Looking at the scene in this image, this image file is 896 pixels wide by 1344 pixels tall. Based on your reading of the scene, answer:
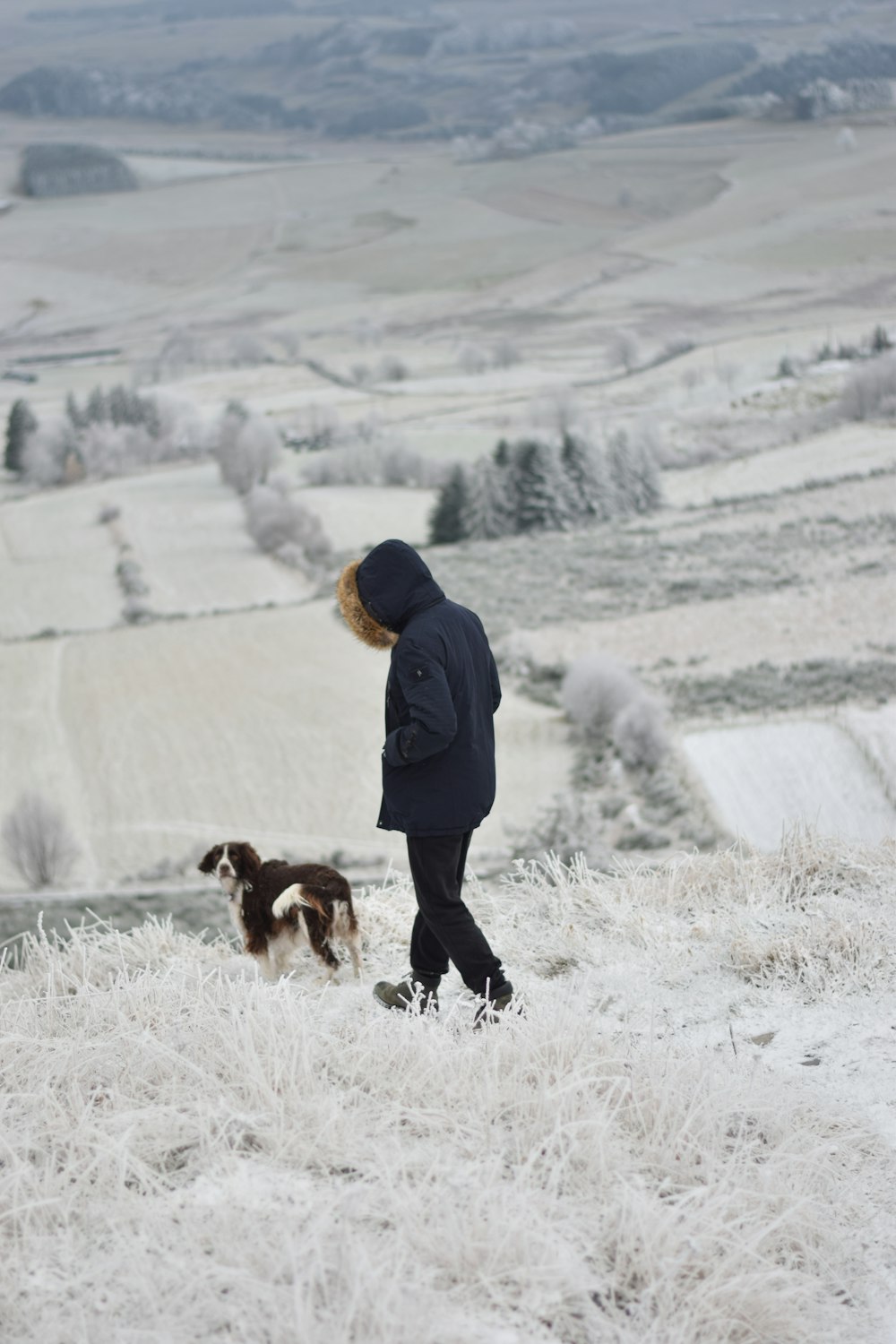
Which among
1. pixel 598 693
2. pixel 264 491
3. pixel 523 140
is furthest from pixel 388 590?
pixel 523 140

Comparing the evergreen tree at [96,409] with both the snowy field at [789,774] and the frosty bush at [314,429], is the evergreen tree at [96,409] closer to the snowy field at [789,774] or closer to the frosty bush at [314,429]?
the frosty bush at [314,429]

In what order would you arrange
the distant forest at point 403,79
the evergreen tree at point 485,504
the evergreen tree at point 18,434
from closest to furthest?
the evergreen tree at point 485,504
the evergreen tree at point 18,434
the distant forest at point 403,79

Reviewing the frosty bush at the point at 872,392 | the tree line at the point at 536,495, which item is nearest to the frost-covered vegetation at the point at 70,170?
the tree line at the point at 536,495

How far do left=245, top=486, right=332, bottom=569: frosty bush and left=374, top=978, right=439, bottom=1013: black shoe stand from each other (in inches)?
1322

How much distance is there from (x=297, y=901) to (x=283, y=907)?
65mm

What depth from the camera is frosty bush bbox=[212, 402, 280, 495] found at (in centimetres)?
4728

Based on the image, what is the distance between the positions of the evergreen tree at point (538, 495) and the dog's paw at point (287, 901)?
35560mm

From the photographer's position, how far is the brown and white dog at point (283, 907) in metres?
4.05

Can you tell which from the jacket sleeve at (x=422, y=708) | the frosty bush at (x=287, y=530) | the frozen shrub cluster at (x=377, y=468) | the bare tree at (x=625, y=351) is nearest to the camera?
the jacket sleeve at (x=422, y=708)

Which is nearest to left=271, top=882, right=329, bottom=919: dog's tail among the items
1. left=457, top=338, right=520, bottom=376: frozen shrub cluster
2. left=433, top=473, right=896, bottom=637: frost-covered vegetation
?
left=433, top=473, right=896, bottom=637: frost-covered vegetation

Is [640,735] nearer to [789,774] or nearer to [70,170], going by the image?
[789,774]

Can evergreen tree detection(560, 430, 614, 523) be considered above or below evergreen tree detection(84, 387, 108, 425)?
below

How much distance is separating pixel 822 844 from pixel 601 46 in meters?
83.3

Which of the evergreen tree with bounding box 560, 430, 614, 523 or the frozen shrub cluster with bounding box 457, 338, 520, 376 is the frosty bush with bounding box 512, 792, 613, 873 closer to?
the evergreen tree with bounding box 560, 430, 614, 523
